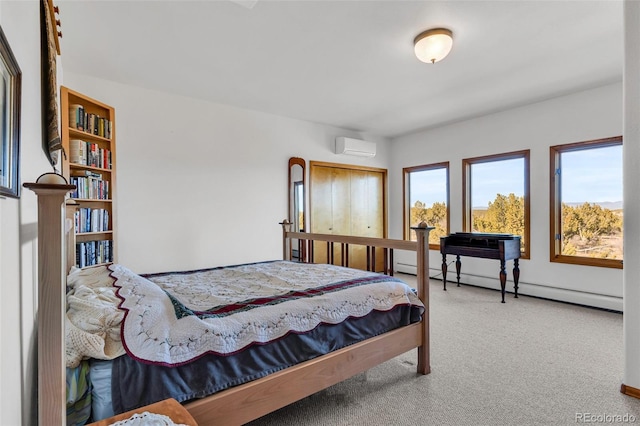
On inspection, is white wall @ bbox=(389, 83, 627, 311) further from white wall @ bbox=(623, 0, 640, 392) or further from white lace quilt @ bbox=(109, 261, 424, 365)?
white lace quilt @ bbox=(109, 261, 424, 365)

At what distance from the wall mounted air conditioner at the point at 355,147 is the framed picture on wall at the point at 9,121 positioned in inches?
168

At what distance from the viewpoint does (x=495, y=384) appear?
2.01 m

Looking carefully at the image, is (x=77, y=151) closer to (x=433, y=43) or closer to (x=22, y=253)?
(x=22, y=253)

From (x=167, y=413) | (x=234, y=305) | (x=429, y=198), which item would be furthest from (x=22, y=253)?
(x=429, y=198)

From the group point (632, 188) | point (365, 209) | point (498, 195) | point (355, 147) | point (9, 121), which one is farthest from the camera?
point (365, 209)

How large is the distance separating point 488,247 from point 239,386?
3.58 meters

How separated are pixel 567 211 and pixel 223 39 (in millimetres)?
4113

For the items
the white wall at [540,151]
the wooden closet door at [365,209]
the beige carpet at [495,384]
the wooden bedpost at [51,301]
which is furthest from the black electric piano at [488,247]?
the wooden bedpost at [51,301]

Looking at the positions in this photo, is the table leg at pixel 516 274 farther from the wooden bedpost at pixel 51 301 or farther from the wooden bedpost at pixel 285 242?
the wooden bedpost at pixel 51 301

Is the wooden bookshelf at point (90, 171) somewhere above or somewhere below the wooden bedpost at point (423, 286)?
above

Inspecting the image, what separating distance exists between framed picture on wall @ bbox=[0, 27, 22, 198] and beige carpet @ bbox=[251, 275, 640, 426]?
5.13 ft

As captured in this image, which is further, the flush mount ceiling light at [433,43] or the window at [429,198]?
the window at [429,198]

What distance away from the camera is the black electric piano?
3738 millimetres

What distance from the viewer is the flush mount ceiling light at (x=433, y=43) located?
7.54ft
